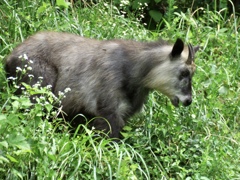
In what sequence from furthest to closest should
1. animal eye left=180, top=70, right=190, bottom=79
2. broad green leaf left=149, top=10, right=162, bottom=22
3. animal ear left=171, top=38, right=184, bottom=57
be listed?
broad green leaf left=149, top=10, right=162, bottom=22 < animal eye left=180, top=70, right=190, bottom=79 < animal ear left=171, top=38, right=184, bottom=57

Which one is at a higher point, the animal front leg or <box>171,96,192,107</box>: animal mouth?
<box>171,96,192,107</box>: animal mouth

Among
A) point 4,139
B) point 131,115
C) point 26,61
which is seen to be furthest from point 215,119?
point 4,139

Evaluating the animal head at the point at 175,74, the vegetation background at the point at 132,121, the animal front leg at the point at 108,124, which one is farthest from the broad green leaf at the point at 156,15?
the animal front leg at the point at 108,124

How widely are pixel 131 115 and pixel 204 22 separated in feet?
9.39

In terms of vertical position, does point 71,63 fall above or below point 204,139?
above

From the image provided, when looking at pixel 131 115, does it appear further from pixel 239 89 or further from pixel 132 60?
pixel 239 89

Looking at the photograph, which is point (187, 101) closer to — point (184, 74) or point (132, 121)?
point (184, 74)

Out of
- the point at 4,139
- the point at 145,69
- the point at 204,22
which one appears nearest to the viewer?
the point at 4,139

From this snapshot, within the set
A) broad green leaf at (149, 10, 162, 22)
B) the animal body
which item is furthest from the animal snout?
broad green leaf at (149, 10, 162, 22)

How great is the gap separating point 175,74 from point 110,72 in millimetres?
660

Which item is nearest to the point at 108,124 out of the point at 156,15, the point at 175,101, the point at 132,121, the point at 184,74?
the point at 132,121

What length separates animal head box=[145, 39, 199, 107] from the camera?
21.0 ft

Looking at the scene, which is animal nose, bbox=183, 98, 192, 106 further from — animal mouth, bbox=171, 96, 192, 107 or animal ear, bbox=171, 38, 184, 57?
animal ear, bbox=171, 38, 184, 57

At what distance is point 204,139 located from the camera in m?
6.51
